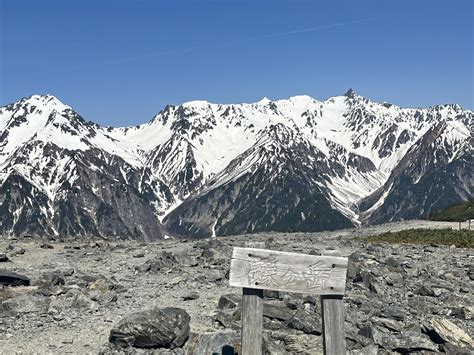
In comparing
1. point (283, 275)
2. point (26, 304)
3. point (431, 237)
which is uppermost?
point (431, 237)

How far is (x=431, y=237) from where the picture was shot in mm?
48688

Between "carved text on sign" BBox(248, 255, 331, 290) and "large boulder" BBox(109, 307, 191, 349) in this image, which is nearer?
"carved text on sign" BBox(248, 255, 331, 290)

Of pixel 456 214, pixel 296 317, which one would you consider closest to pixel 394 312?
pixel 296 317

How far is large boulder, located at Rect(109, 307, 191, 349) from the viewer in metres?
15.5

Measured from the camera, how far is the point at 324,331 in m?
10.3

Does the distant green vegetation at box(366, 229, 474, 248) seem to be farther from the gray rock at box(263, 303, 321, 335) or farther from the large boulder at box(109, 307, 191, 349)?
the large boulder at box(109, 307, 191, 349)

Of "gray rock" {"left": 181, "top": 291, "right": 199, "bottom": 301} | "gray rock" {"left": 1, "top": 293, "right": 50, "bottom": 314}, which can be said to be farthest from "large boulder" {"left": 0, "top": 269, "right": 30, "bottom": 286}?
"gray rock" {"left": 181, "top": 291, "right": 199, "bottom": 301}

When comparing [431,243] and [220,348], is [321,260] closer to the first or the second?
[220,348]

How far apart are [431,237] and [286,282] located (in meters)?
41.8

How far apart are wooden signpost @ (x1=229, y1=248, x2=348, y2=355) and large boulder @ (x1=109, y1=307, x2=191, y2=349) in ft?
19.8

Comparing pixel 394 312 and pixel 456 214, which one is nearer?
pixel 394 312

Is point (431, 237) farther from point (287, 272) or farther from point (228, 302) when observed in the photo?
point (287, 272)

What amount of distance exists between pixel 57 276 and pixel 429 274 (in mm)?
18878

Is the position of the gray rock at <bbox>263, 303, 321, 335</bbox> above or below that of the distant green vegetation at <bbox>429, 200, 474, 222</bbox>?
below
